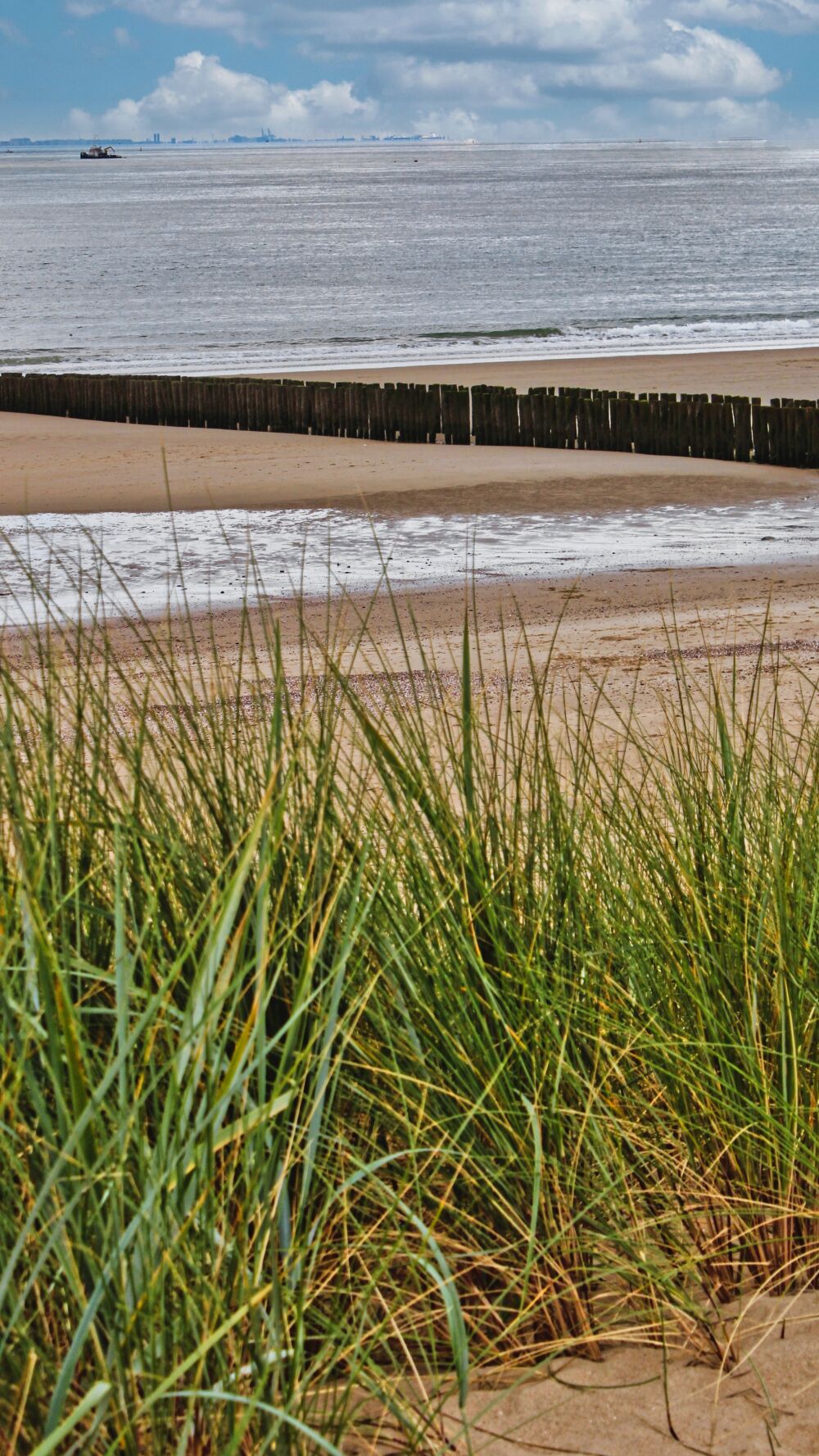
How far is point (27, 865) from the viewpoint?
1990 millimetres

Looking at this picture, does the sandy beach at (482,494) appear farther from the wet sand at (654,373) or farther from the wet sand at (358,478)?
the wet sand at (654,373)

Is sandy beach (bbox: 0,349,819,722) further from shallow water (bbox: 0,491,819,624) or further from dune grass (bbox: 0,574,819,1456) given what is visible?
dune grass (bbox: 0,574,819,1456)

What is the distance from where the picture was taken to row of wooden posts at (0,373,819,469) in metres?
17.2

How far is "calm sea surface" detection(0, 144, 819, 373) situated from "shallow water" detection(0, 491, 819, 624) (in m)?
20.0

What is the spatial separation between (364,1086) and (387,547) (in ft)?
34.5

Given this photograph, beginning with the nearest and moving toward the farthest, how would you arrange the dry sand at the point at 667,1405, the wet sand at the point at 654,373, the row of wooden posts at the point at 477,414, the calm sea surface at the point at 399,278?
the dry sand at the point at 667,1405 → the row of wooden posts at the point at 477,414 → the wet sand at the point at 654,373 → the calm sea surface at the point at 399,278

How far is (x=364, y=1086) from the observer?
7.91ft

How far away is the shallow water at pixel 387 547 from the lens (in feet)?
37.8

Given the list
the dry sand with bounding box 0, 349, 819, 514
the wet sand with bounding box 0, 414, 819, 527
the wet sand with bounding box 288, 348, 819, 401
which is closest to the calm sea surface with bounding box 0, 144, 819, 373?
the wet sand with bounding box 288, 348, 819, 401

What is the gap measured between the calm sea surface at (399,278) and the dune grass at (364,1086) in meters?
31.7

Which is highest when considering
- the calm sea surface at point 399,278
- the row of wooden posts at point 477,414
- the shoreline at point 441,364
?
the calm sea surface at point 399,278

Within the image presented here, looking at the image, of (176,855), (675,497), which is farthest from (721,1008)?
(675,497)

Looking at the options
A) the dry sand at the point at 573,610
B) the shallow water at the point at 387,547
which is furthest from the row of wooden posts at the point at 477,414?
the shallow water at the point at 387,547

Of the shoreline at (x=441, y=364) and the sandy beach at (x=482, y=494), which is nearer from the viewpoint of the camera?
the sandy beach at (x=482, y=494)
